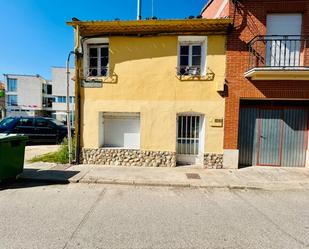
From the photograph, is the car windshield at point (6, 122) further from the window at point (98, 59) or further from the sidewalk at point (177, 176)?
the window at point (98, 59)

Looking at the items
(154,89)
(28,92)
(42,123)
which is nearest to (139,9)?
(154,89)

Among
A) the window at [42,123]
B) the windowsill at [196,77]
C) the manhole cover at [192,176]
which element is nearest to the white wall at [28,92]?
the window at [42,123]

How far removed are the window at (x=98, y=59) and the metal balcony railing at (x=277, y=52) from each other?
17.3 feet

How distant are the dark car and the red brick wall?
9.46 meters

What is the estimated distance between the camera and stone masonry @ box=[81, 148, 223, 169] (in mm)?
6934

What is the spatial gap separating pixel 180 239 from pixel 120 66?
5882 millimetres

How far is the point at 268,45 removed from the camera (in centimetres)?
666

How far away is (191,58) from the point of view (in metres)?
7.14

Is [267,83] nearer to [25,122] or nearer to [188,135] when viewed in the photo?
[188,135]

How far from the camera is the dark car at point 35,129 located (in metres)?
10.4

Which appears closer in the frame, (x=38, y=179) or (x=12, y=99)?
(x=38, y=179)

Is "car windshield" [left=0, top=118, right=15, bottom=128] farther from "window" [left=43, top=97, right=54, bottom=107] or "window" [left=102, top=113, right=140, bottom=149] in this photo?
"window" [left=43, top=97, right=54, bottom=107]

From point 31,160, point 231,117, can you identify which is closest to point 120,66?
point 231,117

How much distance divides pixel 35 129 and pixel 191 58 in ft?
30.7
